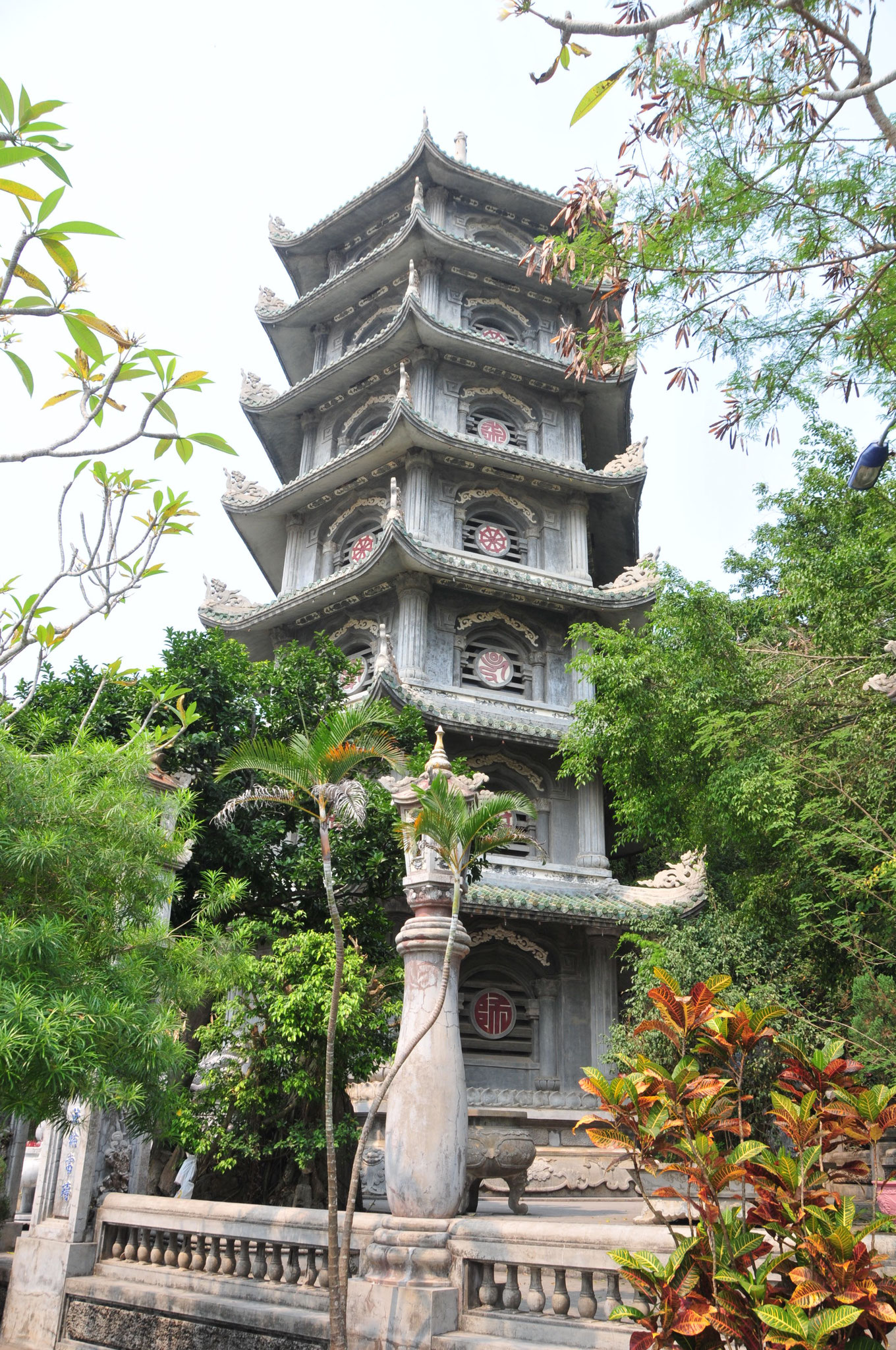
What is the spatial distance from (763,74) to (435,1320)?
7.65m

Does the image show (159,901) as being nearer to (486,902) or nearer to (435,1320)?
(435,1320)

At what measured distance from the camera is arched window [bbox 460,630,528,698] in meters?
17.8

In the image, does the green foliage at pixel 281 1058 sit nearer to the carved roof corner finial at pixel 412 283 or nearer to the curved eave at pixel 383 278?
the carved roof corner finial at pixel 412 283

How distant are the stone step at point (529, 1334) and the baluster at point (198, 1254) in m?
2.58

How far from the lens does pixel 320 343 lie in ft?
71.9

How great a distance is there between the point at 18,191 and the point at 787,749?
1005 cm

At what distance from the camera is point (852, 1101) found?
4.23m

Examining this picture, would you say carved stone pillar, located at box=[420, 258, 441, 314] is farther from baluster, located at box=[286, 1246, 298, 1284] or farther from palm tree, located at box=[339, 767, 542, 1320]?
baluster, located at box=[286, 1246, 298, 1284]

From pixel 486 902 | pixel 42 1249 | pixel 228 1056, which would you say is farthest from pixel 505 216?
pixel 42 1249

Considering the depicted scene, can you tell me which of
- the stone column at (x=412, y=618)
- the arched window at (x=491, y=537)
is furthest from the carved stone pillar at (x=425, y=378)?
the stone column at (x=412, y=618)

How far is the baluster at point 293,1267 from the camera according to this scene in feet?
21.0

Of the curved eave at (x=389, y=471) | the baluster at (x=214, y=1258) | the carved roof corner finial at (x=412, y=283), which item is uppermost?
the carved roof corner finial at (x=412, y=283)

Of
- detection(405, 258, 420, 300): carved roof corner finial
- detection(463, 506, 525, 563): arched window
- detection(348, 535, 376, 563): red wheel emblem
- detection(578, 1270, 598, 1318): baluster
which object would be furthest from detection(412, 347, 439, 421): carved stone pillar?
detection(578, 1270, 598, 1318): baluster

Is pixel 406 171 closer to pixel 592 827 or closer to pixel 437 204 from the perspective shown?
pixel 437 204
